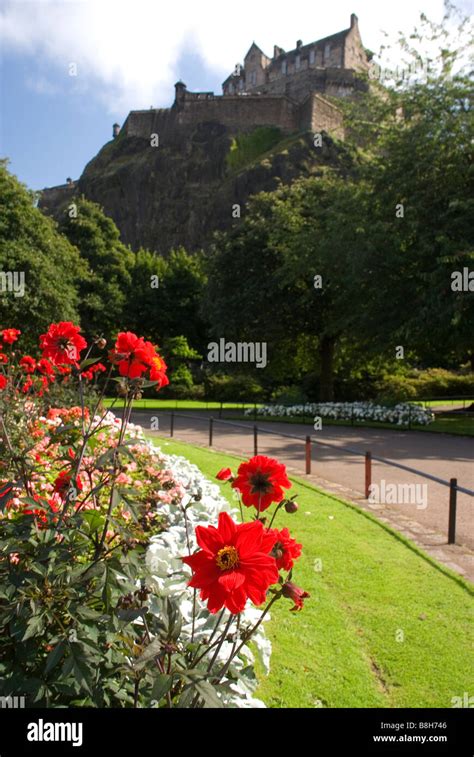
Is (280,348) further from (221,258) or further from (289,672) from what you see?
(289,672)

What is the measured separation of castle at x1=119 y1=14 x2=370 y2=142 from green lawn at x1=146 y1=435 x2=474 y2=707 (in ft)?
217

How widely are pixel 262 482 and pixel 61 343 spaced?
118cm

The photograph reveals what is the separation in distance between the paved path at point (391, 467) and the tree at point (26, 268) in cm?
647

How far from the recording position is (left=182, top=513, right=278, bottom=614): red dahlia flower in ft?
5.45

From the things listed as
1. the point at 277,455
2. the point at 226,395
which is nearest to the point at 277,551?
the point at 277,455

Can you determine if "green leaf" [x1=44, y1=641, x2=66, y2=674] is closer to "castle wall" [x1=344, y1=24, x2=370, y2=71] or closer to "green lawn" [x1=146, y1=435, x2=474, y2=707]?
"green lawn" [x1=146, y1=435, x2=474, y2=707]

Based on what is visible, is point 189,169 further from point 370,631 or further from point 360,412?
point 370,631

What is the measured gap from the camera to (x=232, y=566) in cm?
171

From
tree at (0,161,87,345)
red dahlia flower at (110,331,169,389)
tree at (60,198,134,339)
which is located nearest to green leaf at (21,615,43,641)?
red dahlia flower at (110,331,169,389)

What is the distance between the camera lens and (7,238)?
24750 mm

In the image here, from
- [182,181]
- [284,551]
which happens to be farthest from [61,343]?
[182,181]

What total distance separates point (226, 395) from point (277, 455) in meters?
17.7

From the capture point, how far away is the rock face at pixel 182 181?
221ft

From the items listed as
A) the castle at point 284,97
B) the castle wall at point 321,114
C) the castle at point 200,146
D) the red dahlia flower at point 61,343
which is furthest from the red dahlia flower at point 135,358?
the castle wall at point 321,114
